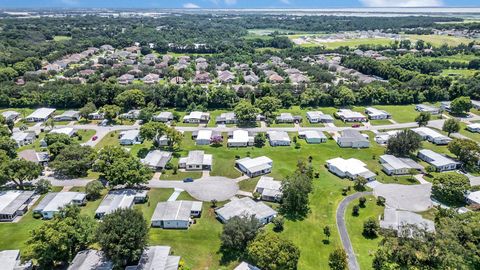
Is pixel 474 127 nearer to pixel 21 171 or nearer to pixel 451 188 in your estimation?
pixel 451 188

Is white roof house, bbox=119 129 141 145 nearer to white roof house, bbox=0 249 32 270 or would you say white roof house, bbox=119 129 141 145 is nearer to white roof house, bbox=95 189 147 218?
white roof house, bbox=95 189 147 218

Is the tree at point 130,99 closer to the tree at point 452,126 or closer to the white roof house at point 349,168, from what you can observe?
the white roof house at point 349,168

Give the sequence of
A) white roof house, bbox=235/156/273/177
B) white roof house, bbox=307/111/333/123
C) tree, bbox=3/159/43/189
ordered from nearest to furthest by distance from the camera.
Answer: tree, bbox=3/159/43/189, white roof house, bbox=235/156/273/177, white roof house, bbox=307/111/333/123

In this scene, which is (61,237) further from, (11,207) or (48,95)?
(48,95)

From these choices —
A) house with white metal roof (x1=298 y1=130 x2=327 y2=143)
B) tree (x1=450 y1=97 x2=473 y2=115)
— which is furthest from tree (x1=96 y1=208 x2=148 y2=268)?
tree (x1=450 y1=97 x2=473 y2=115)

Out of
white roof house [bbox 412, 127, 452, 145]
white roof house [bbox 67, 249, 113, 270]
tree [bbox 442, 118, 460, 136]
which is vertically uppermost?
tree [bbox 442, 118, 460, 136]

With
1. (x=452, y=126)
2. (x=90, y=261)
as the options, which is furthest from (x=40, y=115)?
(x=452, y=126)

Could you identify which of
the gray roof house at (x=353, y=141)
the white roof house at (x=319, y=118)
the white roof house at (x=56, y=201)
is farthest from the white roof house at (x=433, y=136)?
the white roof house at (x=56, y=201)

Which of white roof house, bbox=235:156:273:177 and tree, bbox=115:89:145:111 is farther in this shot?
tree, bbox=115:89:145:111
